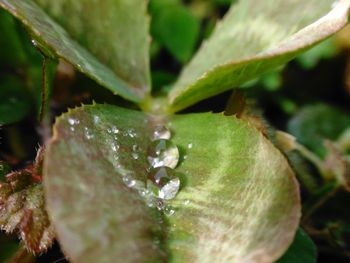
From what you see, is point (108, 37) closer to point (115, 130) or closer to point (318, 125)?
point (115, 130)

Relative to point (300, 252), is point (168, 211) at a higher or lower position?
higher

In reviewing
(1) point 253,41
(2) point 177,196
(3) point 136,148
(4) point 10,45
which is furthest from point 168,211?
(4) point 10,45

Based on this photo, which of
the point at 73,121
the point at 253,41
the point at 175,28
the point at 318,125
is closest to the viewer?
the point at 73,121

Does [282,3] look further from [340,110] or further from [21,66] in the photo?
[21,66]

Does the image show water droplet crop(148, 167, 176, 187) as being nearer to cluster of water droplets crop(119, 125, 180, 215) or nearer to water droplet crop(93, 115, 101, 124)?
cluster of water droplets crop(119, 125, 180, 215)

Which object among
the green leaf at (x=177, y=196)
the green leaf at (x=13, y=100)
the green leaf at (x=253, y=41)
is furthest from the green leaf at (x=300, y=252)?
the green leaf at (x=13, y=100)

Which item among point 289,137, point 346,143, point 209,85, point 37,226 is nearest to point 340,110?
point 346,143
